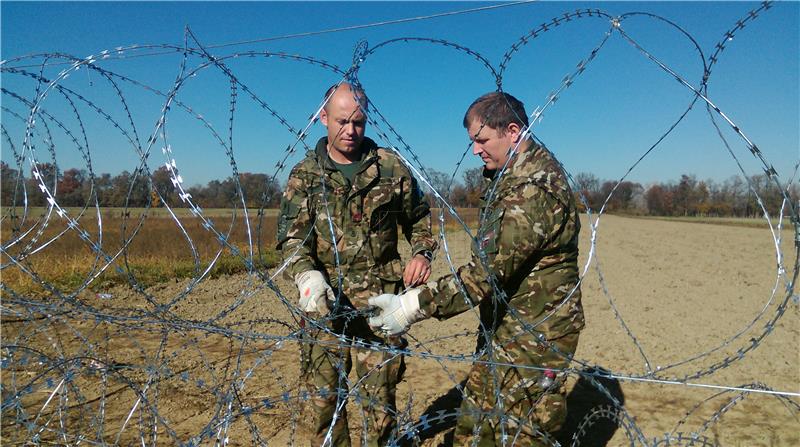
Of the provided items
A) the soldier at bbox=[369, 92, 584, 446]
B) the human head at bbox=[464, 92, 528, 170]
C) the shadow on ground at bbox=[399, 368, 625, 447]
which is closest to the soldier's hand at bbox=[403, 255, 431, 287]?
the soldier at bbox=[369, 92, 584, 446]

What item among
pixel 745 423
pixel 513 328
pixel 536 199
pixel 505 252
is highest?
pixel 536 199

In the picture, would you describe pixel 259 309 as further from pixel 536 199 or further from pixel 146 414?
pixel 536 199

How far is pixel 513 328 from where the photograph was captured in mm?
→ 2828

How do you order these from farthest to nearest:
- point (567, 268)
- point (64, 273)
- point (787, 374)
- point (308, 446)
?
point (64, 273) < point (787, 374) < point (308, 446) < point (567, 268)

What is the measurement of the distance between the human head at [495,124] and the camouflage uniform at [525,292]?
0.33 feet

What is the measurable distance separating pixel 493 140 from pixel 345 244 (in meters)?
1.12

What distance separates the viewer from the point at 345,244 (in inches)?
132

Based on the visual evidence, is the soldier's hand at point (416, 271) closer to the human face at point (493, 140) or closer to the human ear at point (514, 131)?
the human face at point (493, 140)

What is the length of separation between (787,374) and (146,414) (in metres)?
6.58

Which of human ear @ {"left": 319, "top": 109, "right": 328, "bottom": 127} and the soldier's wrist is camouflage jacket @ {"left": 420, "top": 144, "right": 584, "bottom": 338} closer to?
the soldier's wrist

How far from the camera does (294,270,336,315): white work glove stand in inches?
118

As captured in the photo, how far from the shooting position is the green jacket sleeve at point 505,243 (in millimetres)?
2551

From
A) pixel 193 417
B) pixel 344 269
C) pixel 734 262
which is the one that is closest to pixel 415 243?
pixel 344 269

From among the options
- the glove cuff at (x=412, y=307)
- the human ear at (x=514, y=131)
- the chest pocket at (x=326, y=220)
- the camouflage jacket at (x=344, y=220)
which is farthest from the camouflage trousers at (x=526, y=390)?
the chest pocket at (x=326, y=220)
